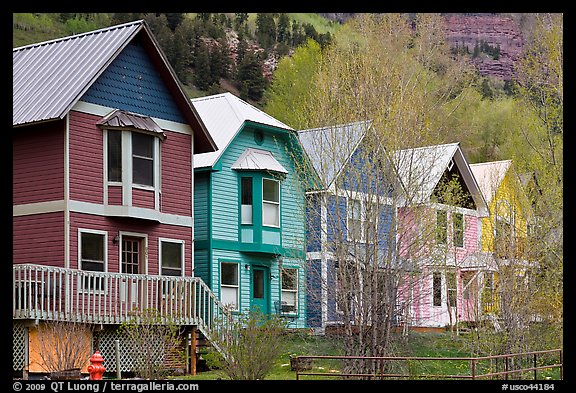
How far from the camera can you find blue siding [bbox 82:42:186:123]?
26203 mm

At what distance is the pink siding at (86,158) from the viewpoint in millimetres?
25000

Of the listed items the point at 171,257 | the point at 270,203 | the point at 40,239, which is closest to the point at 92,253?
the point at 40,239

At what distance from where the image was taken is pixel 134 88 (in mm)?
27172

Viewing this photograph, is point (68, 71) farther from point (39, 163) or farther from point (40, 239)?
point (40, 239)

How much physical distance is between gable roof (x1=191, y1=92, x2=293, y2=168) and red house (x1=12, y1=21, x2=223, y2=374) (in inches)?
127

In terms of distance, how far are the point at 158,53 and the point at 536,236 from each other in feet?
38.2

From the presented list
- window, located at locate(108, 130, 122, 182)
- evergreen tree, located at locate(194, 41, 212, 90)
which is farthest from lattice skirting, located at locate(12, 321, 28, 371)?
evergreen tree, located at locate(194, 41, 212, 90)

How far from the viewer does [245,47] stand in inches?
2662

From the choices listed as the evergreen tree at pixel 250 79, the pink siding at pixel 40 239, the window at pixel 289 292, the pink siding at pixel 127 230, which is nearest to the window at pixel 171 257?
the pink siding at pixel 127 230

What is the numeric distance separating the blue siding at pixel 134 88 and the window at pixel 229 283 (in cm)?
560

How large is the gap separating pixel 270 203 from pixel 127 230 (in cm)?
776

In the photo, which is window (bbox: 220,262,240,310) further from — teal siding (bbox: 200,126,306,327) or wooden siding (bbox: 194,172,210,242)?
wooden siding (bbox: 194,172,210,242)
